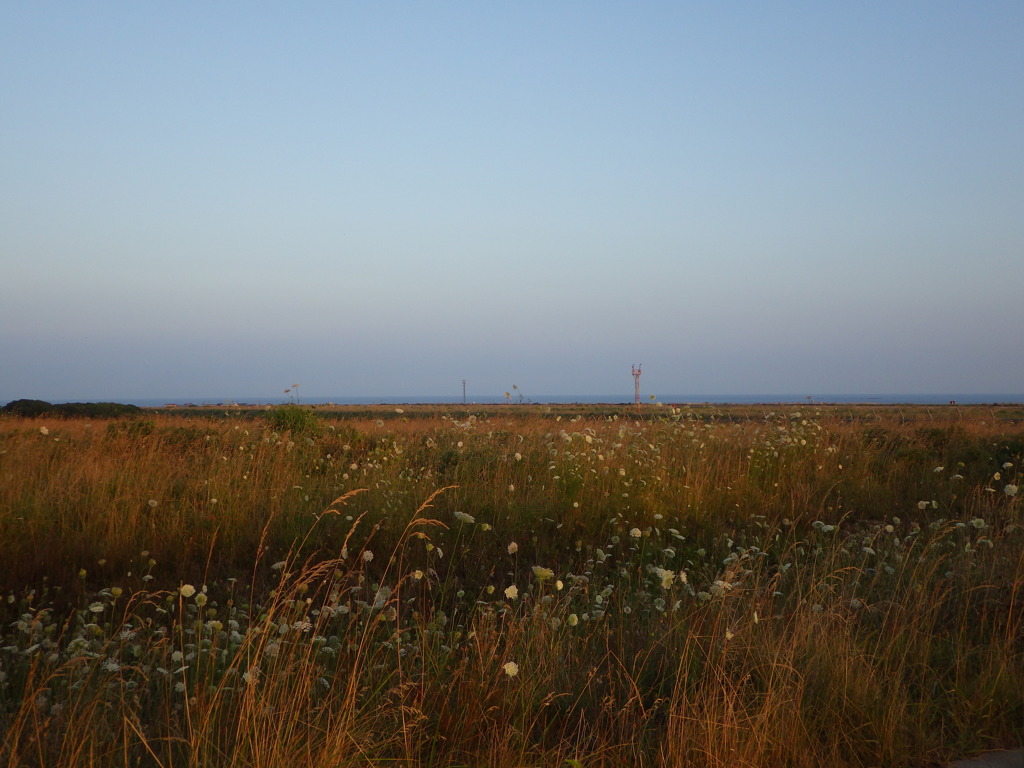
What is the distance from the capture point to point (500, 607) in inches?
190

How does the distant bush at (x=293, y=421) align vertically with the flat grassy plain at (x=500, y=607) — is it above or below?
above

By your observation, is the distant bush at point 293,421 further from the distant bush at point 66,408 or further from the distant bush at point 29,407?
the distant bush at point 29,407

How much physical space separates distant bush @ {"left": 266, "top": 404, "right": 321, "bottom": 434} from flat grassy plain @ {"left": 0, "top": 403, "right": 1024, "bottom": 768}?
1859 millimetres

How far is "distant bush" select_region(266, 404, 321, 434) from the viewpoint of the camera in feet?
41.7

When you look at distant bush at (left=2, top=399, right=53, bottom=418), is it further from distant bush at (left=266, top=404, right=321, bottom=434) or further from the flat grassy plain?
the flat grassy plain

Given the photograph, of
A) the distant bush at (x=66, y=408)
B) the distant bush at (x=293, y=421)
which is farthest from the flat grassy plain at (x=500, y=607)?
the distant bush at (x=66, y=408)

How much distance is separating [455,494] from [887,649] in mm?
4537

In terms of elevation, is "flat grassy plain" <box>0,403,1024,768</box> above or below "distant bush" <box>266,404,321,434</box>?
below

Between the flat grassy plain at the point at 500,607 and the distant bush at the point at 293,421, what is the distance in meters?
1.86

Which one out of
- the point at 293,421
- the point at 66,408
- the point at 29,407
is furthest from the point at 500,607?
the point at 66,408

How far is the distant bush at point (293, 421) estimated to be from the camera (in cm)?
1270

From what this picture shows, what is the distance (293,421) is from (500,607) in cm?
931

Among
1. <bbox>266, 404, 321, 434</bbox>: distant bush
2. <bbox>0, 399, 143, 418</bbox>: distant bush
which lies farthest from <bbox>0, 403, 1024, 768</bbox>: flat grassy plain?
<bbox>0, 399, 143, 418</bbox>: distant bush

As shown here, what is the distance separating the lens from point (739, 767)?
9.41 feet
